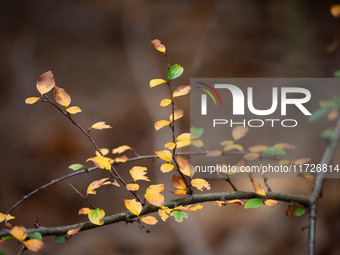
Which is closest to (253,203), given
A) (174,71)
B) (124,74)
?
(174,71)

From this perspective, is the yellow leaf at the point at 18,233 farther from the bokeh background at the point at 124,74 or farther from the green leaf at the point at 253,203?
the bokeh background at the point at 124,74

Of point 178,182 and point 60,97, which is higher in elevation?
point 60,97

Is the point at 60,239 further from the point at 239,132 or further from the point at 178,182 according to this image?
the point at 239,132

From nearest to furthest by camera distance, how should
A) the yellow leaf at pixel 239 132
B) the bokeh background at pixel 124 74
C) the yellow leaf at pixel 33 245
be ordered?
the yellow leaf at pixel 33 245 < the yellow leaf at pixel 239 132 < the bokeh background at pixel 124 74

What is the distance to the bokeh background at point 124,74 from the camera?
A: 42.7 inches

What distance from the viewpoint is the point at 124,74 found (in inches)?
51.7

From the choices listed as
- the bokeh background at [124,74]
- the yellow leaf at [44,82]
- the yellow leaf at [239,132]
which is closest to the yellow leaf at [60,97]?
the yellow leaf at [44,82]

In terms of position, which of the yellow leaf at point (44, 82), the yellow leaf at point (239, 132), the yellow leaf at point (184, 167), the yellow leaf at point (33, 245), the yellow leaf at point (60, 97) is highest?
the yellow leaf at point (44, 82)

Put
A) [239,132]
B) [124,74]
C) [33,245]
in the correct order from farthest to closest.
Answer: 1. [124,74]
2. [239,132]
3. [33,245]

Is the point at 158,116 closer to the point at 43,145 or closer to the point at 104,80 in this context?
the point at 104,80

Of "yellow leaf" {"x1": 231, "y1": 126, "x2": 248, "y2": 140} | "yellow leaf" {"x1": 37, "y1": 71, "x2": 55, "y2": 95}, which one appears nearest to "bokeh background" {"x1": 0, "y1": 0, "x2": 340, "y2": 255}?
"yellow leaf" {"x1": 231, "y1": 126, "x2": 248, "y2": 140}

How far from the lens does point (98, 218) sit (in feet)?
1.22

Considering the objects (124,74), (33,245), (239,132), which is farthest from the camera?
(124,74)

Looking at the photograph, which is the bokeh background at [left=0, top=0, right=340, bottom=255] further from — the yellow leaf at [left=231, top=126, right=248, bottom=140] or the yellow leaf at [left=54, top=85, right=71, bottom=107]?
the yellow leaf at [left=54, top=85, right=71, bottom=107]
